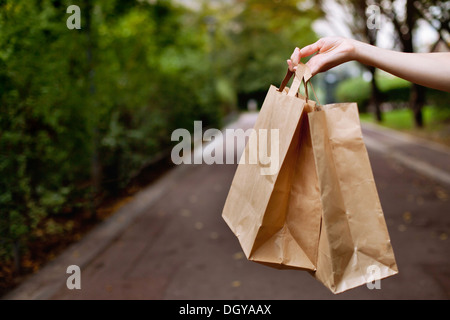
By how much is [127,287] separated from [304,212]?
2621 millimetres

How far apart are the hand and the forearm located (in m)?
0.07

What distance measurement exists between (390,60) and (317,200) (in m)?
0.64

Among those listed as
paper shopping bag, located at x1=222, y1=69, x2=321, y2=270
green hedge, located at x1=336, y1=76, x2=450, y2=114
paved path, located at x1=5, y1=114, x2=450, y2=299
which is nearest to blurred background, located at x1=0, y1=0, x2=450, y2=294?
paved path, located at x1=5, y1=114, x2=450, y2=299

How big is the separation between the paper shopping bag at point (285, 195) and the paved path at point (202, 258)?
1915mm

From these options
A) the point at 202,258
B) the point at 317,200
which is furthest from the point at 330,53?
the point at 202,258

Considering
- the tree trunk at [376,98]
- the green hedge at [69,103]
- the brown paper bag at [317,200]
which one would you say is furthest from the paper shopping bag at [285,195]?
the tree trunk at [376,98]

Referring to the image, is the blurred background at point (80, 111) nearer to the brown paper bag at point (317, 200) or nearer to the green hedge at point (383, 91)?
the brown paper bag at point (317, 200)

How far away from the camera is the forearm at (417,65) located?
4.69 ft

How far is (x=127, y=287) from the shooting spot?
3.83 metres

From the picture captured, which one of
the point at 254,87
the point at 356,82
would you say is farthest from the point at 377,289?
the point at 254,87

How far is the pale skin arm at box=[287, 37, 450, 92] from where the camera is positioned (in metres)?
1.43

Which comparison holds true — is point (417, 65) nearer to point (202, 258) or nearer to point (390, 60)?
point (390, 60)

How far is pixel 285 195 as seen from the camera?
177 centimetres
